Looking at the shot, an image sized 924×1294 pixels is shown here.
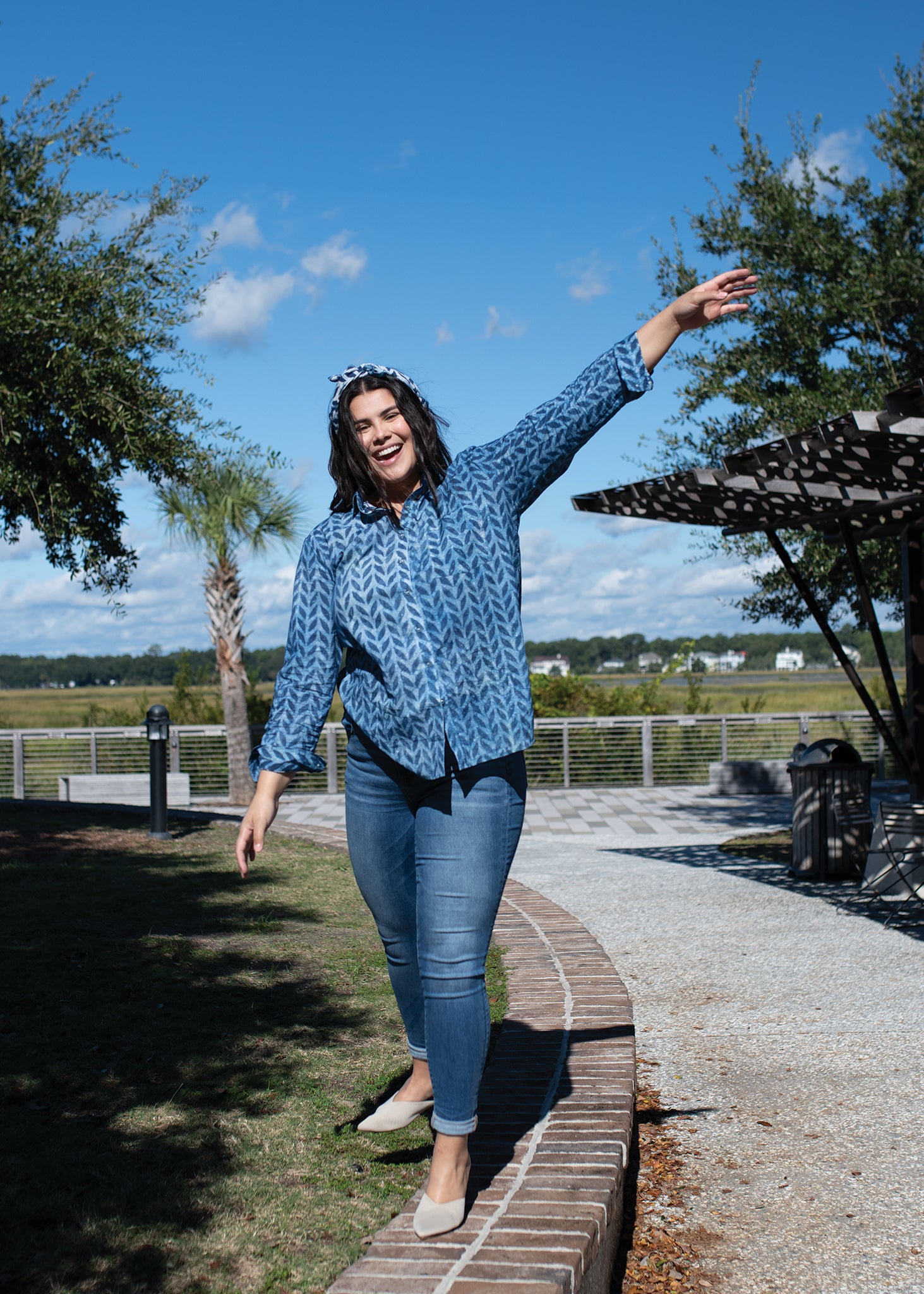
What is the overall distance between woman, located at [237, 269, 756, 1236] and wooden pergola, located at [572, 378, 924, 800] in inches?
146

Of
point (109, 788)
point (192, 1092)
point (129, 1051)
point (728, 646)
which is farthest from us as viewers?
point (728, 646)

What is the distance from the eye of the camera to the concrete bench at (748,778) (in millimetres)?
17234

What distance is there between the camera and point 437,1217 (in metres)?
2.42

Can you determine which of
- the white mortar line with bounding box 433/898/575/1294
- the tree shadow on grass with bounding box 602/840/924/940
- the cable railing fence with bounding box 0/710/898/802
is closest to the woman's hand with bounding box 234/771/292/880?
the white mortar line with bounding box 433/898/575/1294

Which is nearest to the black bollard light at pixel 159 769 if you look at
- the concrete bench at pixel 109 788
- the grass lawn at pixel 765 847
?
the grass lawn at pixel 765 847

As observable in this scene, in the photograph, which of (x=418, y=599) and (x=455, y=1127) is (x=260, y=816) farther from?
(x=455, y=1127)

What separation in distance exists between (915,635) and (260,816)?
287 inches

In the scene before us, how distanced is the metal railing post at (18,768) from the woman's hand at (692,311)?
706 inches

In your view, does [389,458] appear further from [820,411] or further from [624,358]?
[820,411]

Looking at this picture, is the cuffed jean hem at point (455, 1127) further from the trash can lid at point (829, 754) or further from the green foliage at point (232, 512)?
the green foliage at point (232, 512)

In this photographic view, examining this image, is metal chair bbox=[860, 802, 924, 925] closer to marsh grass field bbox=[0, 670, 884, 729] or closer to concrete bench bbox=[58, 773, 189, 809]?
marsh grass field bbox=[0, 670, 884, 729]

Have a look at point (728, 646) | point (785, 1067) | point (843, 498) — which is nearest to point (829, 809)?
point (843, 498)

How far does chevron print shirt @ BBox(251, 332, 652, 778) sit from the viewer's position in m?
2.48

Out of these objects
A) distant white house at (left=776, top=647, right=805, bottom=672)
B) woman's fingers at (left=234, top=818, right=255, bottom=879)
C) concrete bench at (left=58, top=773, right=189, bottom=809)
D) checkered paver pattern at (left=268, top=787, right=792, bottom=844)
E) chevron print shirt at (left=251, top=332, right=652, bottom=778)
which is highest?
distant white house at (left=776, top=647, right=805, bottom=672)
